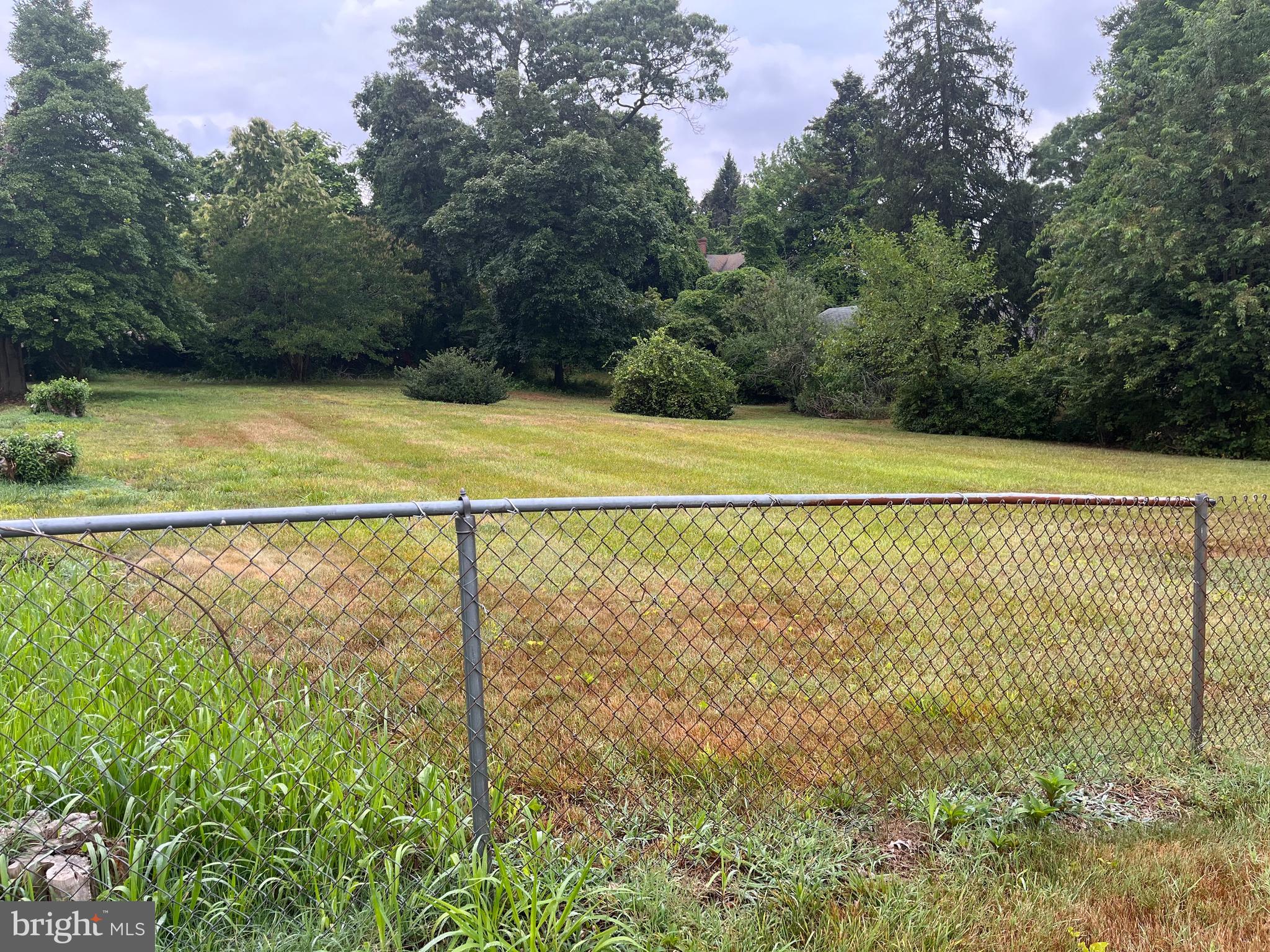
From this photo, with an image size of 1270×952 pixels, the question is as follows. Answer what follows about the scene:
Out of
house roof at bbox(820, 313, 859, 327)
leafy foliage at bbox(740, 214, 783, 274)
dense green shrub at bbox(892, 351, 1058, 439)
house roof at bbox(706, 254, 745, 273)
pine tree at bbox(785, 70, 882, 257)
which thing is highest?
pine tree at bbox(785, 70, 882, 257)

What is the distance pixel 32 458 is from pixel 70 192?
1579 cm

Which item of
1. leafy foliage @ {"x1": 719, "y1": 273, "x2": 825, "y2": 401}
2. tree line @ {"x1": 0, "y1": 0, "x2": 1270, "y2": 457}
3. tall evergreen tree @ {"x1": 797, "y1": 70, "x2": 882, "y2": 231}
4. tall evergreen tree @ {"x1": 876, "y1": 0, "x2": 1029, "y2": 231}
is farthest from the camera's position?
tall evergreen tree @ {"x1": 797, "y1": 70, "x2": 882, "y2": 231}

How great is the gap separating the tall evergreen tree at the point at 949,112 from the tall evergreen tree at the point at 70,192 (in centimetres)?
2727

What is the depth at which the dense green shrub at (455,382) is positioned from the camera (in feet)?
79.3

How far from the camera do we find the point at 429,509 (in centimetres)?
225

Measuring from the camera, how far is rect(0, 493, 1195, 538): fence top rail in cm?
189

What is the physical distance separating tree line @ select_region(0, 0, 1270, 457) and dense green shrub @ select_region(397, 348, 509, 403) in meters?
6.29

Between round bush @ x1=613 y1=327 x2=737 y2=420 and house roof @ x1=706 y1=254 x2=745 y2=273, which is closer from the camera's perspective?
round bush @ x1=613 y1=327 x2=737 y2=420

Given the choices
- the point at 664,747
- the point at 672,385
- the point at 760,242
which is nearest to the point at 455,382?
the point at 672,385

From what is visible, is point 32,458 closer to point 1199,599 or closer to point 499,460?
point 499,460

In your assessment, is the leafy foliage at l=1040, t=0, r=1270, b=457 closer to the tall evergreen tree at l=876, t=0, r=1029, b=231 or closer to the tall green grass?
the tall evergreen tree at l=876, t=0, r=1029, b=231

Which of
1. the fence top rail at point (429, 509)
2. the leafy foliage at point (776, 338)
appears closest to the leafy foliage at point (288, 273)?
the leafy foliage at point (776, 338)

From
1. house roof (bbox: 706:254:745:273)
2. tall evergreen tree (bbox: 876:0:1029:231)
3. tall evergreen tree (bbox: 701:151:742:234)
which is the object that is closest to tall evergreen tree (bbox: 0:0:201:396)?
tall evergreen tree (bbox: 876:0:1029:231)

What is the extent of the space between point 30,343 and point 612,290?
56.9 ft
